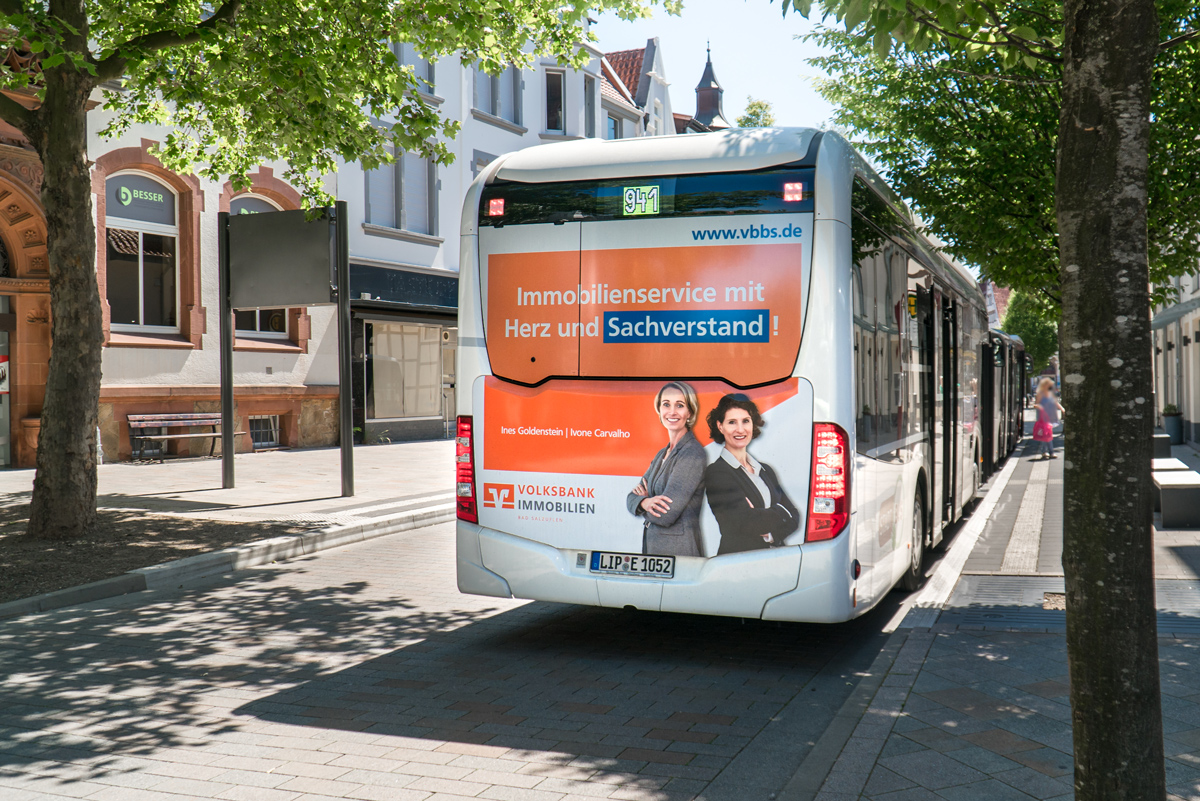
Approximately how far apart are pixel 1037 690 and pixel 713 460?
1.91m

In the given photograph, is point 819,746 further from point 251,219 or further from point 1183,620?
point 251,219

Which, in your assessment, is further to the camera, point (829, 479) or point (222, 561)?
point (222, 561)

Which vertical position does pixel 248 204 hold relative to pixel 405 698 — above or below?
above

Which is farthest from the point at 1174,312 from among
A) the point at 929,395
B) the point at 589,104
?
the point at 929,395

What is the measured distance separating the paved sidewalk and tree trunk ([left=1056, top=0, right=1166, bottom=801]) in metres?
1.10

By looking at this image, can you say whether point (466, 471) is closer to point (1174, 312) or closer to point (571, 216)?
point (571, 216)

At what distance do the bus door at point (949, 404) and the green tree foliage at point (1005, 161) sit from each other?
1076mm

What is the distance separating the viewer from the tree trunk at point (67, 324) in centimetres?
957

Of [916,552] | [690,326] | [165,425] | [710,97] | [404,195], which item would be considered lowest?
[916,552]

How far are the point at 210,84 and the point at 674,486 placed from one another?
8.63 metres

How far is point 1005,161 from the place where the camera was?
35.2ft

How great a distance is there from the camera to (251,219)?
14023 millimetres

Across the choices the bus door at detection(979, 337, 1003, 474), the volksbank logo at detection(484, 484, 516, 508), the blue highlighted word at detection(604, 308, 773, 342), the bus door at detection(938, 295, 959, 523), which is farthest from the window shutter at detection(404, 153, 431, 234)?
the blue highlighted word at detection(604, 308, 773, 342)

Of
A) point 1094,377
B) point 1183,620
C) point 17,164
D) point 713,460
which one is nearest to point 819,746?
point 713,460
